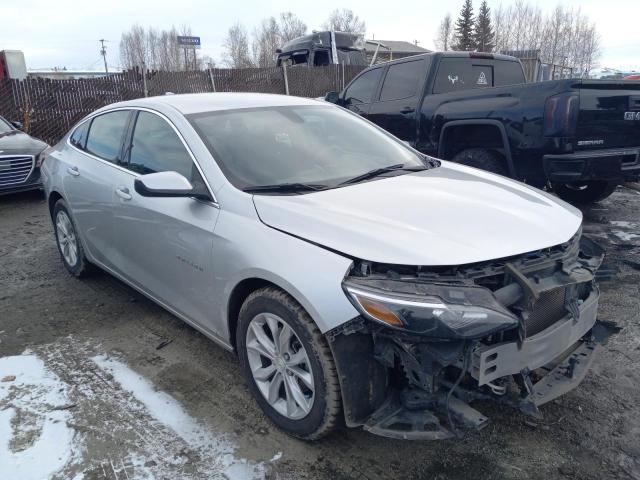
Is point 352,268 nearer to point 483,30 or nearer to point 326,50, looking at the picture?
point 326,50

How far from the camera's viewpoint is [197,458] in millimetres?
2551

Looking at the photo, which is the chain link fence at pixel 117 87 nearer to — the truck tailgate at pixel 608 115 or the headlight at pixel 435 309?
the truck tailgate at pixel 608 115

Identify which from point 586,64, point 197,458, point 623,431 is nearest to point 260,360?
point 197,458

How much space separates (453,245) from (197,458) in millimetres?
1589

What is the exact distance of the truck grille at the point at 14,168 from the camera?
7.95m

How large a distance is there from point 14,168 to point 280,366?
23.8 feet

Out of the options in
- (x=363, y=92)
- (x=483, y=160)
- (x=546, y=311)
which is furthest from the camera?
(x=363, y=92)

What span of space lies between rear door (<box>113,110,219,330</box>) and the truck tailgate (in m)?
3.72

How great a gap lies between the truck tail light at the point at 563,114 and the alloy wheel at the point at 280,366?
11.9 feet

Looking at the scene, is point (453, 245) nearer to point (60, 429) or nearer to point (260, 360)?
point (260, 360)

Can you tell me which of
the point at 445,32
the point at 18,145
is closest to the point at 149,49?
the point at 445,32

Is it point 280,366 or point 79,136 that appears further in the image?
point 79,136

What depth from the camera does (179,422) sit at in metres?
2.82

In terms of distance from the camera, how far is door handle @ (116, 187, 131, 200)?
3.60 metres
